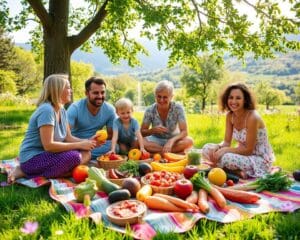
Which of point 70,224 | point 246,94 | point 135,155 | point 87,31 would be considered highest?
point 87,31

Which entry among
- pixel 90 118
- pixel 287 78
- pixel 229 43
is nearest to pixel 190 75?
pixel 229 43

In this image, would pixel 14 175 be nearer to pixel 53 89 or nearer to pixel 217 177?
pixel 53 89

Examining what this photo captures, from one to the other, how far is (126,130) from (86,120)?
30.5 inches

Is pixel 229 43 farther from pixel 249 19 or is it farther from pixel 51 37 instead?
pixel 51 37

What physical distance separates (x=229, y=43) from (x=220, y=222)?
28.0 ft

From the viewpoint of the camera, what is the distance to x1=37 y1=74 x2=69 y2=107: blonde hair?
535 centimetres

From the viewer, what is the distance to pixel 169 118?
7.15 meters

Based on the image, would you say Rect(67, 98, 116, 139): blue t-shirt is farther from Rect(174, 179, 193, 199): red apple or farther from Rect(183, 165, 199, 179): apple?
Rect(174, 179, 193, 199): red apple

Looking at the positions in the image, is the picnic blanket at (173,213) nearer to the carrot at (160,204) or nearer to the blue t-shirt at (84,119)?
the carrot at (160,204)

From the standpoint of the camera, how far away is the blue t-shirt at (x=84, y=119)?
22.4ft

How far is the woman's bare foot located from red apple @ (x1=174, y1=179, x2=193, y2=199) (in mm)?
2503

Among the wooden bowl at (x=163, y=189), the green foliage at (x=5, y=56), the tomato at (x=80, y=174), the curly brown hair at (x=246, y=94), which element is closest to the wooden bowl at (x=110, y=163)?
the tomato at (x=80, y=174)

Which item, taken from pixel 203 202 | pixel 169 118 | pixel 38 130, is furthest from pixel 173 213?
pixel 169 118

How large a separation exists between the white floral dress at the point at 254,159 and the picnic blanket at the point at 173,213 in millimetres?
691
